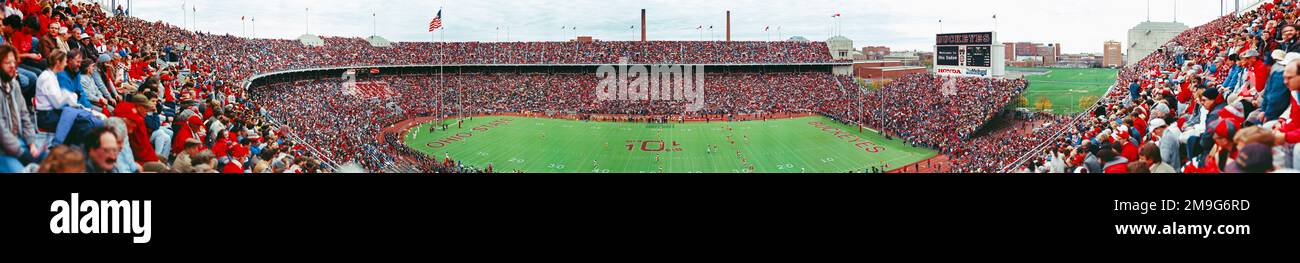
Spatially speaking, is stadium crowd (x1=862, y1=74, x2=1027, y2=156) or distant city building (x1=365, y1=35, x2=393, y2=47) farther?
distant city building (x1=365, y1=35, x2=393, y2=47)

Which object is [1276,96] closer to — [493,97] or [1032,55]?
[493,97]

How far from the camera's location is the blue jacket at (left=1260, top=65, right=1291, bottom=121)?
14.1ft

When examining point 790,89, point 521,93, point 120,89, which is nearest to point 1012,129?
point 790,89

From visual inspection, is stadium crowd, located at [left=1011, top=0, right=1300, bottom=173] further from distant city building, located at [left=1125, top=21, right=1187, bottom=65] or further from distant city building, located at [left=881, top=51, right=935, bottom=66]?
distant city building, located at [left=881, top=51, right=935, bottom=66]

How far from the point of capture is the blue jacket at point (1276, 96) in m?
4.30

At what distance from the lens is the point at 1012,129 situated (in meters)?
25.2

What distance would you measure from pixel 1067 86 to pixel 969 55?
22.0 meters

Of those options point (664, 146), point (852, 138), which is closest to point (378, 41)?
point (664, 146)

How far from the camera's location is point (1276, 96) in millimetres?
4375
